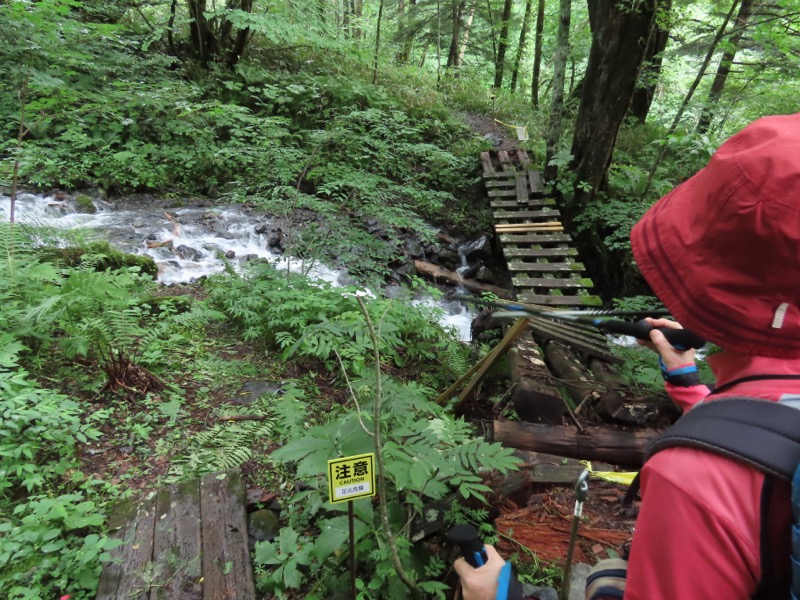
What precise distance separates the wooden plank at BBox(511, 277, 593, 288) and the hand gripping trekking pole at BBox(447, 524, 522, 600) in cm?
624

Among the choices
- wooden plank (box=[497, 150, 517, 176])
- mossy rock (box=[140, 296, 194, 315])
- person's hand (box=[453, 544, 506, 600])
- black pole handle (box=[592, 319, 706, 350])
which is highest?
wooden plank (box=[497, 150, 517, 176])

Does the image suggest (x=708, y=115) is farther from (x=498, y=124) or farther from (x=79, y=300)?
(x=79, y=300)

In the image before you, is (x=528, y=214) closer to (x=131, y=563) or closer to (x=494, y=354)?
(x=494, y=354)

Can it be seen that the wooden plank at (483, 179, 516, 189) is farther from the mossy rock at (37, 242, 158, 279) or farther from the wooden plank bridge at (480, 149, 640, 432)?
the mossy rock at (37, 242, 158, 279)

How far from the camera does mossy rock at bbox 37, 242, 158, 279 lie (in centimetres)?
532

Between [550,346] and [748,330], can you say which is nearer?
[748,330]

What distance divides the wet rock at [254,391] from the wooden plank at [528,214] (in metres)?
6.41

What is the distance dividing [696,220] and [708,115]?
9.83 meters

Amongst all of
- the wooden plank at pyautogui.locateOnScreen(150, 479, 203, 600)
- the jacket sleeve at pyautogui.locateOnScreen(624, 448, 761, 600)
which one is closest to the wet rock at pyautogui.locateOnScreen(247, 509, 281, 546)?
the wooden plank at pyautogui.locateOnScreen(150, 479, 203, 600)

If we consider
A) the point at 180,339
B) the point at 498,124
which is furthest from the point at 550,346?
the point at 498,124

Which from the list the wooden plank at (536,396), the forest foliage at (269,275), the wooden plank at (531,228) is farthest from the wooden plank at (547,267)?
the wooden plank at (536,396)

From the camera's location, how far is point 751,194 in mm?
836

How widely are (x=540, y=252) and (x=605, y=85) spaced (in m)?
3.29

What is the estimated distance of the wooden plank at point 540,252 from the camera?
788 cm
